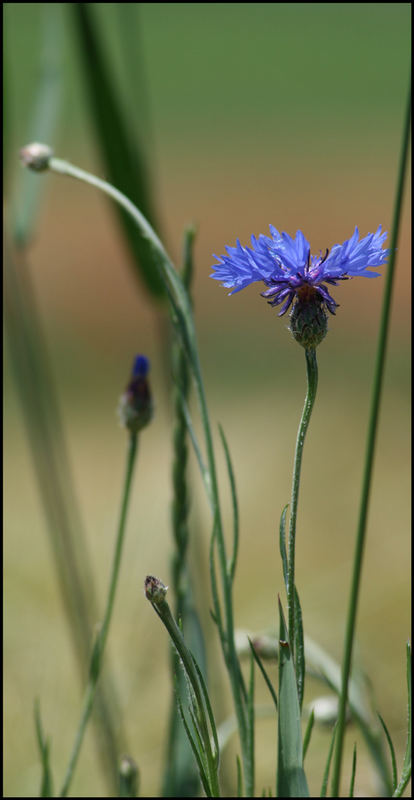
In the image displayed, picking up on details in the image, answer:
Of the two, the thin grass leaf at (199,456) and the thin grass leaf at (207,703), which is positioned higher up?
the thin grass leaf at (199,456)

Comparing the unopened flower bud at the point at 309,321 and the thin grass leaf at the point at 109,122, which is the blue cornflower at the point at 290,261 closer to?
the unopened flower bud at the point at 309,321

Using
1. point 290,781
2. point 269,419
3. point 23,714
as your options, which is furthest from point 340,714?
point 269,419

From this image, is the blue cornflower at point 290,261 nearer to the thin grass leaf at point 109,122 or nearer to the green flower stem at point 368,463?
the green flower stem at point 368,463

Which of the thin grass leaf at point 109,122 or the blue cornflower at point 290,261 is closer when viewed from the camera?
the blue cornflower at point 290,261

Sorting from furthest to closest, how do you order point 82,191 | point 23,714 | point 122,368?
1. point 82,191
2. point 122,368
3. point 23,714

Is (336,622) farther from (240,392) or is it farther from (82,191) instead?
(82,191)

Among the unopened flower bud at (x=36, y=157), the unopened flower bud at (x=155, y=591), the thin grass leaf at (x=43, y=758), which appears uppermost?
the unopened flower bud at (x=36, y=157)

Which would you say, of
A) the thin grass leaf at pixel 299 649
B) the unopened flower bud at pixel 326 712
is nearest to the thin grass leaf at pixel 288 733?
the thin grass leaf at pixel 299 649

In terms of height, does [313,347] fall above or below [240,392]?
below
